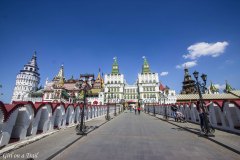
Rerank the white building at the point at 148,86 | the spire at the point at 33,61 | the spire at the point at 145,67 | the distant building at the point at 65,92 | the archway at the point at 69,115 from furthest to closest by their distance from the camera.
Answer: the spire at the point at 33,61 < the spire at the point at 145,67 < the white building at the point at 148,86 < the distant building at the point at 65,92 < the archway at the point at 69,115

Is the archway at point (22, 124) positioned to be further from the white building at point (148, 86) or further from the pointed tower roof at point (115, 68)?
the pointed tower roof at point (115, 68)

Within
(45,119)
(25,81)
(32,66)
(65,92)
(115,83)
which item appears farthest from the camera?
(32,66)

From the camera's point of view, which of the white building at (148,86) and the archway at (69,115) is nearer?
the archway at (69,115)

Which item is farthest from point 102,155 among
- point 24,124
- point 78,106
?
point 78,106

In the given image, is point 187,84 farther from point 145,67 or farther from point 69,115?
point 69,115

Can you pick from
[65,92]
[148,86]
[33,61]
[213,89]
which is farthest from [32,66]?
[213,89]

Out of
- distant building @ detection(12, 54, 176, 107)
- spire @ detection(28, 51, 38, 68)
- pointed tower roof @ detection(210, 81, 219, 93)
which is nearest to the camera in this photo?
pointed tower roof @ detection(210, 81, 219, 93)

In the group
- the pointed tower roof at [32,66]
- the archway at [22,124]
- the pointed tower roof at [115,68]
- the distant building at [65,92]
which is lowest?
the archway at [22,124]

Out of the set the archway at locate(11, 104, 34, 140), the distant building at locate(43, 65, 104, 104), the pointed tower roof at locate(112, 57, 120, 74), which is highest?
the pointed tower roof at locate(112, 57, 120, 74)

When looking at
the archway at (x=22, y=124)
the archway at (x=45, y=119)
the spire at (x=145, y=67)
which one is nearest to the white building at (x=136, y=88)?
the spire at (x=145, y=67)

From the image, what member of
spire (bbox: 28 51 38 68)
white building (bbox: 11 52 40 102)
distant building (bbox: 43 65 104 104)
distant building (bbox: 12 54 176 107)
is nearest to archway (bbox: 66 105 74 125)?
distant building (bbox: 43 65 104 104)

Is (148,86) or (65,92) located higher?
(148,86)

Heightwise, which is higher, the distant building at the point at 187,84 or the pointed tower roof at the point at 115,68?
the pointed tower roof at the point at 115,68

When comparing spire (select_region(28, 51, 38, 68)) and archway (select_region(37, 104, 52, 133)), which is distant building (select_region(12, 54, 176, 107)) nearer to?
spire (select_region(28, 51, 38, 68))
